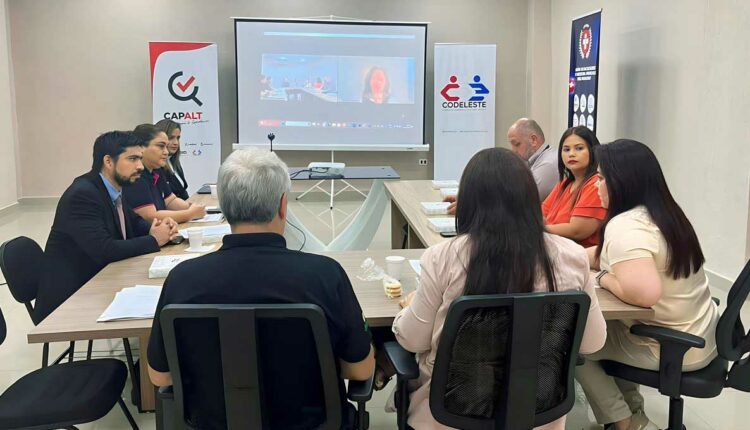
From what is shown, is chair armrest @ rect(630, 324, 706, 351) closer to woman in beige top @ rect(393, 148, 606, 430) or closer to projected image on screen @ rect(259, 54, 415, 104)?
woman in beige top @ rect(393, 148, 606, 430)

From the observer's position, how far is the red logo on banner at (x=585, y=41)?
6.09 m

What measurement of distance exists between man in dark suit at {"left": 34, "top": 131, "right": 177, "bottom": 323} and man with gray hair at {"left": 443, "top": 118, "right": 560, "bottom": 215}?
1.79m

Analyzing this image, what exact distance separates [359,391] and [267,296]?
1.32ft

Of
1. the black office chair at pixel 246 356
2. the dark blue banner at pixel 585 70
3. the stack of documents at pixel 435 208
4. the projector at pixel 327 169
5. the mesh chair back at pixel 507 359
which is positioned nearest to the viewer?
the black office chair at pixel 246 356

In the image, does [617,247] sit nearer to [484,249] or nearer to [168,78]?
[484,249]

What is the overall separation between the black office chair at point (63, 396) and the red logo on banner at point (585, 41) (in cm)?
538

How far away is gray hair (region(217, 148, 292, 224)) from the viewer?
155 cm

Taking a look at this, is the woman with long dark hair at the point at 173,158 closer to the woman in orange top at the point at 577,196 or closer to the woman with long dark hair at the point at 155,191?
the woman with long dark hair at the point at 155,191

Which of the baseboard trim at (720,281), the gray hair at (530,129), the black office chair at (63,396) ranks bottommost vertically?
the baseboard trim at (720,281)

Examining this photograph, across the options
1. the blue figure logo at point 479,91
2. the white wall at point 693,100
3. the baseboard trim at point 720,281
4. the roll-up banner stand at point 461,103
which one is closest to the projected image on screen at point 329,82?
the roll-up banner stand at point 461,103

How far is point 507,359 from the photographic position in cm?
157

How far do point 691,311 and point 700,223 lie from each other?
10.2 ft

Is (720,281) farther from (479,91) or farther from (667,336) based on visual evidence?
(479,91)

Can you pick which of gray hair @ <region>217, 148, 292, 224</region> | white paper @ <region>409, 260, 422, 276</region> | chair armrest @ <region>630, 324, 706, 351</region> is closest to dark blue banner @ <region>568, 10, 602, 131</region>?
white paper @ <region>409, 260, 422, 276</region>
